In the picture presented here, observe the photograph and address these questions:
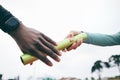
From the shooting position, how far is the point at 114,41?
6098mm

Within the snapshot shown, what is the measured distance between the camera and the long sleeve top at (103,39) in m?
5.47

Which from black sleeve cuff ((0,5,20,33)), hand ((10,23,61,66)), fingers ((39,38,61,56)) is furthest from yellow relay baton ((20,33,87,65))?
black sleeve cuff ((0,5,20,33))

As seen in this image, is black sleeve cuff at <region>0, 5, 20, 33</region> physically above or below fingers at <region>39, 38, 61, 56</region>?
above

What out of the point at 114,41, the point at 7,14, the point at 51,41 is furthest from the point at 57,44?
the point at 114,41

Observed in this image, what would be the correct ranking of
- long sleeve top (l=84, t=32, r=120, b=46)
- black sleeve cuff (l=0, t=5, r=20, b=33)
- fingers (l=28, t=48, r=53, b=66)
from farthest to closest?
long sleeve top (l=84, t=32, r=120, b=46) → black sleeve cuff (l=0, t=5, r=20, b=33) → fingers (l=28, t=48, r=53, b=66)

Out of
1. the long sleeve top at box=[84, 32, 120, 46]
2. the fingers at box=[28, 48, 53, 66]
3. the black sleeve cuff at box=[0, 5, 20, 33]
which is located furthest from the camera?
the long sleeve top at box=[84, 32, 120, 46]

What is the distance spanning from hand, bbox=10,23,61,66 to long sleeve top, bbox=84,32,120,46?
173cm

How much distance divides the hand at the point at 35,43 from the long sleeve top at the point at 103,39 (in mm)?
1731

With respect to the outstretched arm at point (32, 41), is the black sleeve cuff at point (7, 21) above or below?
above

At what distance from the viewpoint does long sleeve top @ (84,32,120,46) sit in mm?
5473

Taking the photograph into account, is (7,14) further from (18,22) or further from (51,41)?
(51,41)

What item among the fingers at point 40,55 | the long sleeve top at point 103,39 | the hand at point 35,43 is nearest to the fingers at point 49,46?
the hand at point 35,43

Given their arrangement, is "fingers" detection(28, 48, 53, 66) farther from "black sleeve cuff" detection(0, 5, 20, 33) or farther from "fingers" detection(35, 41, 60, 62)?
"black sleeve cuff" detection(0, 5, 20, 33)

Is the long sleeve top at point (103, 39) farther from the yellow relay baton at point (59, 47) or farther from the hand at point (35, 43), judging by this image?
the hand at point (35, 43)
